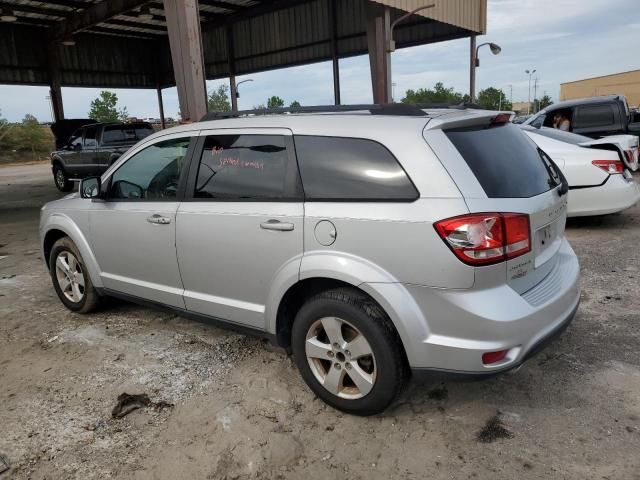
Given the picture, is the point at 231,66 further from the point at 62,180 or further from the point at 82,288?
the point at 82,288

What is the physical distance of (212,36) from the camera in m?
23.3

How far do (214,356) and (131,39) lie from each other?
23.8 metres

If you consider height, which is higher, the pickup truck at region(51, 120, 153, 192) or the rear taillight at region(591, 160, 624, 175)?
the pickup truck at region(51, 120, 153, 192)

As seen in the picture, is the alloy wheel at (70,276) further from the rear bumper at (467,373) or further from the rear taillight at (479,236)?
the rear taillight at (479,236)

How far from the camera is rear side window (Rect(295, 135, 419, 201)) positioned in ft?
8.23

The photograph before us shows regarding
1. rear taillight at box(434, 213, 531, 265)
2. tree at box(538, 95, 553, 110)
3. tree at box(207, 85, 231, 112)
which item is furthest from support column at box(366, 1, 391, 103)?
tree at box(538, 95, 553, 110)

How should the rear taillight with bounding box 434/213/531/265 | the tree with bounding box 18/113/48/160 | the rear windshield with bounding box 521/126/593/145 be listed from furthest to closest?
the tree with bounding box 18/113/48/160 < the rear windshield with bounding box 521/126/593/145 < the rear taillight with bounding box 434/213/531/265

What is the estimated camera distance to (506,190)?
2512 millimetres

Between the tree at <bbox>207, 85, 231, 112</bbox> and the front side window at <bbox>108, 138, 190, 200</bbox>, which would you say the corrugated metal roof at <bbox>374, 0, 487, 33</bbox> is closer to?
the front side window at <bbox>108, 138, 190, 200</bbox>

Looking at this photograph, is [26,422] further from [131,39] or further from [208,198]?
[131,39]

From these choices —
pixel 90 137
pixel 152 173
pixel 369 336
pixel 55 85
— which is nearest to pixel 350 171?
pixel 369 336

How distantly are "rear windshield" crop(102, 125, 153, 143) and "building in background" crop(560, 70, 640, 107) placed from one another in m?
82.8

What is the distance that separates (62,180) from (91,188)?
40.9 ft

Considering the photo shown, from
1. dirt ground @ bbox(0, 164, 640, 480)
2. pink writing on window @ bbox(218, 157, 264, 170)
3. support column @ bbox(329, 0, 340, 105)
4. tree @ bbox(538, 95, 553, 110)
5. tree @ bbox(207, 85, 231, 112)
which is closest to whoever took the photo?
dirt ground @ bbox(0, 164, 640, 480)
